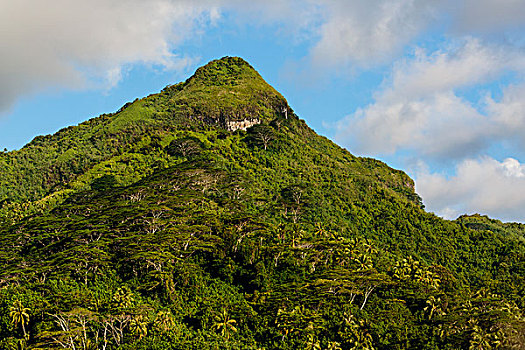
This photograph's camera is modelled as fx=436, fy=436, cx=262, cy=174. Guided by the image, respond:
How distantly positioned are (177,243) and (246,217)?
13034mm

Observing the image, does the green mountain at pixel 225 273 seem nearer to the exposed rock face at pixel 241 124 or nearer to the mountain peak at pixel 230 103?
the exposed rock face at pixel 241 124

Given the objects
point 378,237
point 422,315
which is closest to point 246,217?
point 422,315

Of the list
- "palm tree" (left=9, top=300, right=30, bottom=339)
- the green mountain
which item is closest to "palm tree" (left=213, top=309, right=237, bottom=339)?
the green mountain

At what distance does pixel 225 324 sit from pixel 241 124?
119397mm

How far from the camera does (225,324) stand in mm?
50719

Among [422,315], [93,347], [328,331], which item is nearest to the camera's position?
[93,347]

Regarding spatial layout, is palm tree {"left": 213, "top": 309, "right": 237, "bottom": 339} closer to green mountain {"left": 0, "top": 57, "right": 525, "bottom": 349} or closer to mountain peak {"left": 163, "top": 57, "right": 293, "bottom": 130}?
green mountain {"left": 0, "top": 57, "right": 525, "bottom": 349}

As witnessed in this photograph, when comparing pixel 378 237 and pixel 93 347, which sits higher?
pixel 378 237

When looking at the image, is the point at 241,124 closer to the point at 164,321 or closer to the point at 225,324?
the point at 225,324

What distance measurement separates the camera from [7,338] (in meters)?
43.6

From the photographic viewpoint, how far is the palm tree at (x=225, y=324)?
50.1 metres

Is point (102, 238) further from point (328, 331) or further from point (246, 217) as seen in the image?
point (328, 331)

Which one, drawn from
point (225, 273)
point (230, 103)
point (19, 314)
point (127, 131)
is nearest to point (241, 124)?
point (230, 103)

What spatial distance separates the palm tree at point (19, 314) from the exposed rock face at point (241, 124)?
12048cm
